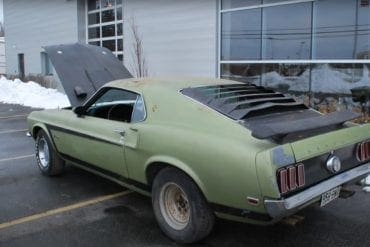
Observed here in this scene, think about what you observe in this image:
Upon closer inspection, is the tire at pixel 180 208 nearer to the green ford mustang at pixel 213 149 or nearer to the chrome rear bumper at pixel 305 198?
the green ford mustang at pixel 213 149

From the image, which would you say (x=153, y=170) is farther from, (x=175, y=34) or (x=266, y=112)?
(x=175, y=34)

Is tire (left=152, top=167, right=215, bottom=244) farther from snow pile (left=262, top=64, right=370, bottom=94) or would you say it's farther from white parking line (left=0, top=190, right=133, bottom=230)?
snow pile (left=262, top=64, right=370, bottom=94)

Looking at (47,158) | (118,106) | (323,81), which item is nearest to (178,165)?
(118,106)

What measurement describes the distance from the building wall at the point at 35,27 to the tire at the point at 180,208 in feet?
58.5

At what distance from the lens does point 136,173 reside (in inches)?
194

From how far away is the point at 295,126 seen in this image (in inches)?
162

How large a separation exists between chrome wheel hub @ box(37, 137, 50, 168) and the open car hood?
85 cm

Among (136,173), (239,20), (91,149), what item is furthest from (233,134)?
(239,20)

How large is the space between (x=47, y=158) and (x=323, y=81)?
700cm

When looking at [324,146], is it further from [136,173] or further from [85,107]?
[85,107]

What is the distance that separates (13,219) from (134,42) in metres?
13.0

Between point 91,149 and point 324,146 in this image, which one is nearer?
point 324,146

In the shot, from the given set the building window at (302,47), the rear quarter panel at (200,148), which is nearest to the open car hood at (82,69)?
the rear quarter panel at (200,148)

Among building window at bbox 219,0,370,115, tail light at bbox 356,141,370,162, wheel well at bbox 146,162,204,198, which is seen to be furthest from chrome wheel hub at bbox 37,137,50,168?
building window at bbox 219,0,370,115
